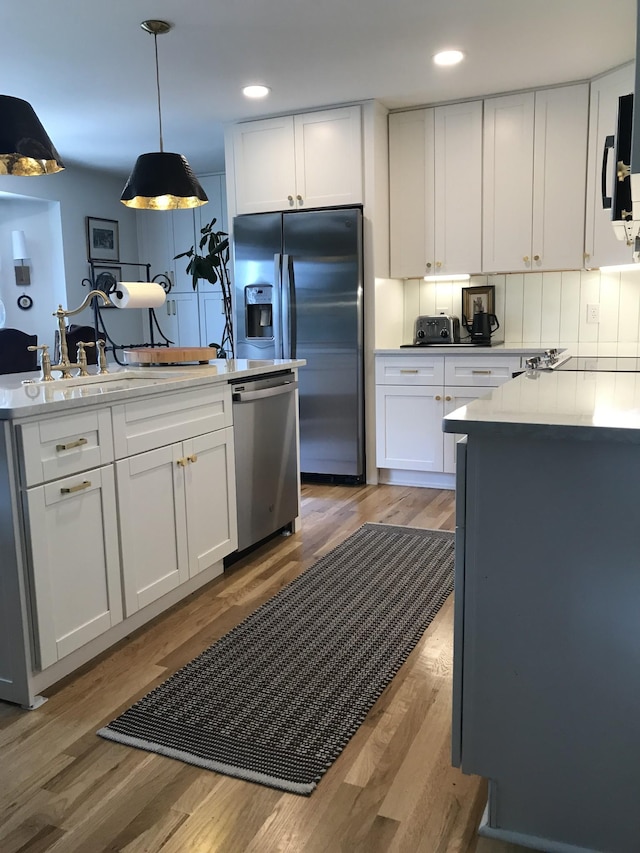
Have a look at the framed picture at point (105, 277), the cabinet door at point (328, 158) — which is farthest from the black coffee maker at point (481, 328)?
the framed picture at point (105, 277)

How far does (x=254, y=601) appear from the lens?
275cm

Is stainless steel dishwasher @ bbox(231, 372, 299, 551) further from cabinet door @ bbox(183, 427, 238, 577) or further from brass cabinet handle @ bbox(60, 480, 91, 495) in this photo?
brass cabinet handle @ bbox(60, 480, 91, 495)

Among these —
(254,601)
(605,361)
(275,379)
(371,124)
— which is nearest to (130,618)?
(254,601)

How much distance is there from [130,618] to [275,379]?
4.41 ft

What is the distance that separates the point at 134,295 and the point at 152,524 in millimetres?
1048

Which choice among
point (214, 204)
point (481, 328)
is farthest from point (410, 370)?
point (214, 204)

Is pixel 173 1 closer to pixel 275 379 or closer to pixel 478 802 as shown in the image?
pixel 275 379

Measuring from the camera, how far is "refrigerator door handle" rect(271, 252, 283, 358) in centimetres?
455

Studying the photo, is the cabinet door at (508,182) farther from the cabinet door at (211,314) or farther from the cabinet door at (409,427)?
the cabinet door at (211,314)

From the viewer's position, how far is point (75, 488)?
2117 millimetres

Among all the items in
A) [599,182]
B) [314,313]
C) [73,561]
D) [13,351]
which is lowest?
[73,561]

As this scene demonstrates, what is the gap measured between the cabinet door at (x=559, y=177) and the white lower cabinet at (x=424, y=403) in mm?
756

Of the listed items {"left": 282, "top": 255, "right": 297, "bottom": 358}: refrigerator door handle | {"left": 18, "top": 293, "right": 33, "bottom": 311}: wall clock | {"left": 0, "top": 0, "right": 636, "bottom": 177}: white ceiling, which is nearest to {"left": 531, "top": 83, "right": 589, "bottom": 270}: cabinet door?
{"left": 0, "top": 0, "right": 636, "bottom": 177}: white ceiling

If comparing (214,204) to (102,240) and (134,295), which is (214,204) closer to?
(102,240)
